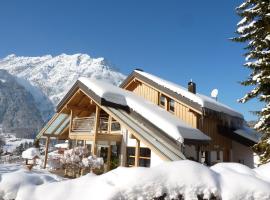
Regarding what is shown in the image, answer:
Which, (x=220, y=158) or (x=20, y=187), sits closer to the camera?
(x=20, y=187)

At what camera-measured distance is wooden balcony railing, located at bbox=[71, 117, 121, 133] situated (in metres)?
20.3

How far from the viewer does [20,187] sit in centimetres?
533

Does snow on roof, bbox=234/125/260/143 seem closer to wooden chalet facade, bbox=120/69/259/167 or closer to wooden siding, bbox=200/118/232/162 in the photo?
wooden chalet facade, bbox=120/69/259/167

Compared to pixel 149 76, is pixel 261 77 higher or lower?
lower

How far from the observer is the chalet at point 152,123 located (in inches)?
616

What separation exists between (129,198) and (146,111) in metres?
12.5

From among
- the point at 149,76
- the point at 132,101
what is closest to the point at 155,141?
the point at 132,101

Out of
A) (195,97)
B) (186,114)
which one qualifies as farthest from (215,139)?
(195,97)

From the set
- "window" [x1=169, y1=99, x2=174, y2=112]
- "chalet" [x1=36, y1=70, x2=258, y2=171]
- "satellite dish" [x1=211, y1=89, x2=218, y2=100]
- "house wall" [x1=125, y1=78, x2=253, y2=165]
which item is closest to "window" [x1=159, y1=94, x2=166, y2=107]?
"chalet" [x1=36, y1=70, x2=258, y2=171]

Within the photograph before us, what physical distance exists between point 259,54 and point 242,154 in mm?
9553

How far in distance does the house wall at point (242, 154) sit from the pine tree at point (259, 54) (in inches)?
280

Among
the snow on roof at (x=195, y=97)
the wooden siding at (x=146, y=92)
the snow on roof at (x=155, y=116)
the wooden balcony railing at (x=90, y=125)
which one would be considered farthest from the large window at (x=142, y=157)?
the snow on roof at (x=195, y=97)

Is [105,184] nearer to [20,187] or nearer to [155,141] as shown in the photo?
[20,187]

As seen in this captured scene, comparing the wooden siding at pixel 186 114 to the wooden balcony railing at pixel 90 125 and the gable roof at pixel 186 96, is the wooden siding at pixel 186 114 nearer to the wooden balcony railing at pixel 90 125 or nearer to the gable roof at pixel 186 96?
the gable roof at pixel 186 96
